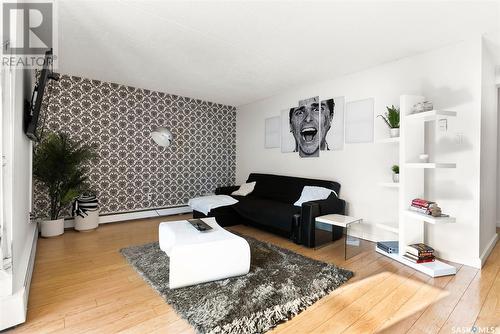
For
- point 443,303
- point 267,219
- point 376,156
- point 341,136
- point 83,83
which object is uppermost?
point 83,83

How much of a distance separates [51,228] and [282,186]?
3591mm

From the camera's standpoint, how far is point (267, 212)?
358 centimetres

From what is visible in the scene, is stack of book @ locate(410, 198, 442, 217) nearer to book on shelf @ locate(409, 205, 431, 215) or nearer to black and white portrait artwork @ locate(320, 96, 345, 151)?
book on shelf @ locate(409, 205, 431, 215)

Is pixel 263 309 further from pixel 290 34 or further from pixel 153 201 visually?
pixel 153 201

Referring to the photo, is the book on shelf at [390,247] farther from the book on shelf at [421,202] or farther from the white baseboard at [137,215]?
the white baseboard at [137,215]

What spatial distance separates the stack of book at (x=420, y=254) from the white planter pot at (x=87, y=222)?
14.3 feet

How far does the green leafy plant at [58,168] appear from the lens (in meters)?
3.34

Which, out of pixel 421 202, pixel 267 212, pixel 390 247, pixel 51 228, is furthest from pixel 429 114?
pixel 51 228

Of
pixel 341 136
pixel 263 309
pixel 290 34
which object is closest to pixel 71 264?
pixel 263 309

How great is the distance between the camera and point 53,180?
3430mm

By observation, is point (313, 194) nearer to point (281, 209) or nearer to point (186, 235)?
point (281, 209)

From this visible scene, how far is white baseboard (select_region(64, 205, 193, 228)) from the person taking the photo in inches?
154

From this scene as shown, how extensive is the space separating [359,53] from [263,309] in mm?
3019

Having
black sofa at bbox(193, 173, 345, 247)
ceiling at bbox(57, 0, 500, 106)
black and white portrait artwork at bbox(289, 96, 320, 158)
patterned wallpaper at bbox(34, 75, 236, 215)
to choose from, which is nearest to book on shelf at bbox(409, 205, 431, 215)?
black sofa at bbox(193, 173, 345, 247)
